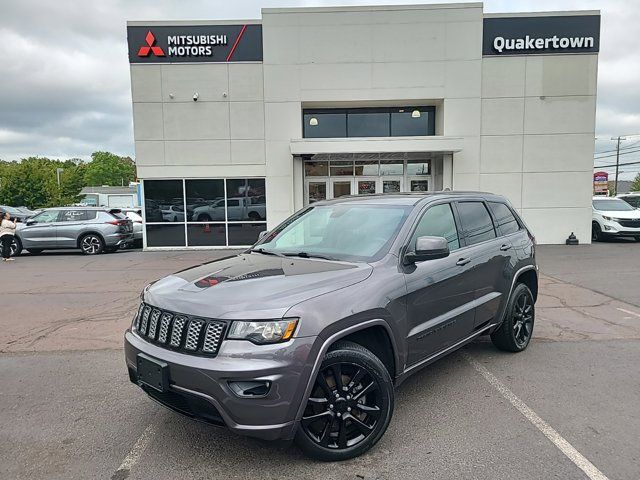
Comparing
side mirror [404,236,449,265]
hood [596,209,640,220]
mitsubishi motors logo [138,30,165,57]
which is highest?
mitsubishi motors logo [138,30,165,57]

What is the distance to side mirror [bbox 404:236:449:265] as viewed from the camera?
3.44 m

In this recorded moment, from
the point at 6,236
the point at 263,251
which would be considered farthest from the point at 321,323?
the point at 6,236

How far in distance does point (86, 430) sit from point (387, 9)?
15942 mm

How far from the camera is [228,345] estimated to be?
2.71 m

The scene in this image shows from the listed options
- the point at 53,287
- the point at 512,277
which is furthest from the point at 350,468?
the point at 53,287

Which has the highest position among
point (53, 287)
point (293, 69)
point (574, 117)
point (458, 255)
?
point (293, 69)

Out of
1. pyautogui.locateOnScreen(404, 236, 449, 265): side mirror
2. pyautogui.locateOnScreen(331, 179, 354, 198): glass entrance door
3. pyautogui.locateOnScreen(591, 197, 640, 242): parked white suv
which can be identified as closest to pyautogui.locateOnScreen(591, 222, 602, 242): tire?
pyautogui.locateOnScreen(591, 197, 640, 242): parked white suv

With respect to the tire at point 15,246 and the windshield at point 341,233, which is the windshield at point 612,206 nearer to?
the windshield at point 341,233

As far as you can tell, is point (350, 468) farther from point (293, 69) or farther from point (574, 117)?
point (574, 117)

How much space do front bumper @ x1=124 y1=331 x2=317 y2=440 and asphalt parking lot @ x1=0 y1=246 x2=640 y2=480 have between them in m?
0.39

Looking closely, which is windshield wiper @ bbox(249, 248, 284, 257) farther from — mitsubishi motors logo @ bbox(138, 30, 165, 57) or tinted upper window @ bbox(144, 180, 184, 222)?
mitsubishi motors logo @ bbox(138, 30, 165, 57)

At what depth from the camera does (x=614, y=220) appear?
661 inches

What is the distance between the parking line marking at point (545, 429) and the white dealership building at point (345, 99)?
11892 mm

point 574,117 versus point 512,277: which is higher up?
point 574,117
